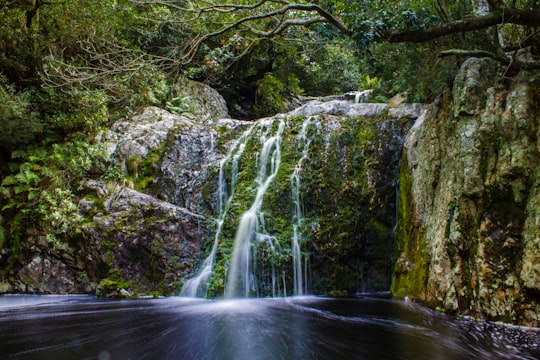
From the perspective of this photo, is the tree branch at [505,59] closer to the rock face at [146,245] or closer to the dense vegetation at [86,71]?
the dense vegetation at [86,71]

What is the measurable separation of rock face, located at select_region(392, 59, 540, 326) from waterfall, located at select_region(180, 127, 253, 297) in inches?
164

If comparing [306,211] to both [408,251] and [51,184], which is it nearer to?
[408,251]

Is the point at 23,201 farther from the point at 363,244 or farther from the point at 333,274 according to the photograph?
the point at 363,244

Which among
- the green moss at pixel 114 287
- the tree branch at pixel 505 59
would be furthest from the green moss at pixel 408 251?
the green moss at pixel 114 287

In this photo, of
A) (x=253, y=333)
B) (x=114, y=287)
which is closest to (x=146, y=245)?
(x=114, y=287)

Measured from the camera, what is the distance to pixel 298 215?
8.86 m

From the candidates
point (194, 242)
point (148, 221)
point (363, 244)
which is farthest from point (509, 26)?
point (148, 221)

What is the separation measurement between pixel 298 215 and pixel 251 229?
3.93 feet

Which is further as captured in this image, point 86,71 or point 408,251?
point 86,71

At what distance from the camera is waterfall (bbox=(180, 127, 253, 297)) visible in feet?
26.8

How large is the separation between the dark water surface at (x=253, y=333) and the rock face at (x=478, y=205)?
1.46 ft

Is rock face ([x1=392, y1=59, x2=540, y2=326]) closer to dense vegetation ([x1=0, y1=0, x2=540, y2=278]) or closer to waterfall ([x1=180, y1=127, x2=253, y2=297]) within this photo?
dense vegetation ([x1=0, y1=0, x2=540, y2=278])

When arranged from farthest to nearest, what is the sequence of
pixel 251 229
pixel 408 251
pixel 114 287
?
pixel 251 229, pixel 114 287, pixel 408 251

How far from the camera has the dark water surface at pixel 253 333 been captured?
171 inches
